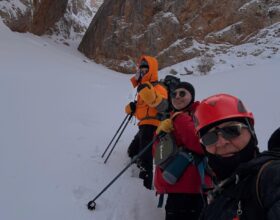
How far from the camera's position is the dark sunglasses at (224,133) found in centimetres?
176

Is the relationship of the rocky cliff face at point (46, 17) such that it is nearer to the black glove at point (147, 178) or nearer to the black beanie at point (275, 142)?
the black glove at point (147, 178)

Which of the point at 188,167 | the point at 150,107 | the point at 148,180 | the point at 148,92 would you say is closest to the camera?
the point at 188,167

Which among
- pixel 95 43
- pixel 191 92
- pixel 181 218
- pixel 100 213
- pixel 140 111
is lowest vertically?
pixel 95 43

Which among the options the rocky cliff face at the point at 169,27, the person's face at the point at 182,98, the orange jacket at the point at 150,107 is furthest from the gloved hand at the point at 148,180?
the rocky cliff face at the point at 169,27

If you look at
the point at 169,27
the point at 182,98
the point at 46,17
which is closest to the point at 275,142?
the point at 182,98

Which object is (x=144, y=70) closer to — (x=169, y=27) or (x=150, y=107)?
(x=150, y=107)

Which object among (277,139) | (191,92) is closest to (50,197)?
(191,92)

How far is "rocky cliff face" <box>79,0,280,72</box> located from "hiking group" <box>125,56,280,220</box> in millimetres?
18506

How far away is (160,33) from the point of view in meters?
22.9

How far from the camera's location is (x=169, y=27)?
893 inches

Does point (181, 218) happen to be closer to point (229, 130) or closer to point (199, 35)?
point (229, 130)

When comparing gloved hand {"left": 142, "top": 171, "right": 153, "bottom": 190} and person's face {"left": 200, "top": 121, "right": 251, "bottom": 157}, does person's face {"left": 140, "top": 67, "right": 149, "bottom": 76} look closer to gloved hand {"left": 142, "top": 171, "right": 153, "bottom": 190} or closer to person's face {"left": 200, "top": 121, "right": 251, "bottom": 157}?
gloved hand {"left": 142, "top": 171, "right": 153, "bottom": 190}

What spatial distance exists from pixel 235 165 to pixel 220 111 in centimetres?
33

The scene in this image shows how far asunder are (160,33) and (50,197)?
2052 centimetres
